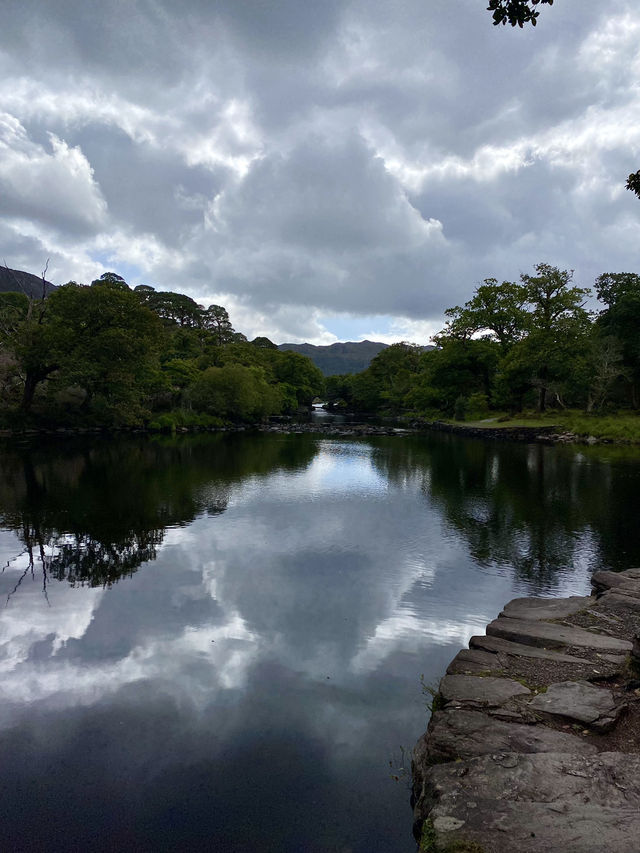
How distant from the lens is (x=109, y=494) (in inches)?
768

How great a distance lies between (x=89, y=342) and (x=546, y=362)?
42816mm

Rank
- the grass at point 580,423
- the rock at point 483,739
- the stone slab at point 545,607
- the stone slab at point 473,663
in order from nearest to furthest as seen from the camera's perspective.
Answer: the rock at point 483,739 < the stone slab at point 473,663 < the stone slab at point 545,607 < the grass at point 580,423

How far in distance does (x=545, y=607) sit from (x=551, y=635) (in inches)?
57.9

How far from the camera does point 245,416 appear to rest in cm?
6031

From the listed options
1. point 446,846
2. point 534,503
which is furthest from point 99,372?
point 446,846

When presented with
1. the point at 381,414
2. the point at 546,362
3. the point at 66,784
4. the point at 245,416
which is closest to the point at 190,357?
the point at 245,416

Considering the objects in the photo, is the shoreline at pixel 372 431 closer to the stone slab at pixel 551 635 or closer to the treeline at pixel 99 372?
the treeline at pixel 99 372

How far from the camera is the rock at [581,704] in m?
4.66

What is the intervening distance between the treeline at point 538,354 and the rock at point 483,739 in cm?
4710

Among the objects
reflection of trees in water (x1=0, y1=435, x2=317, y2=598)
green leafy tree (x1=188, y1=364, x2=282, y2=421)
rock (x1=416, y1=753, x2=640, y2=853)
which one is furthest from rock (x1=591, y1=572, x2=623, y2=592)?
green leafy tree (x1=188, y1=364, x2=282, y2=421)

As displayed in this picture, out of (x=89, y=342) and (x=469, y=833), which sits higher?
(x=89, y=342)

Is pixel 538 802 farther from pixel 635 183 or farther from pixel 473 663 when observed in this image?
pixel 635 183

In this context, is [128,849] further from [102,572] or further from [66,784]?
[102,572]

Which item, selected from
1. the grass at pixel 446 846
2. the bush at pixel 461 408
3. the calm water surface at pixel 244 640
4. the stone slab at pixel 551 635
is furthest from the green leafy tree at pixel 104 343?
the grass at pixel 446 846
